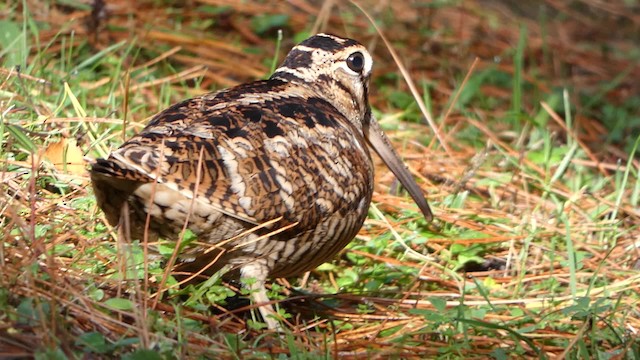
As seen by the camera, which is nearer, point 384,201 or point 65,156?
point 65,156

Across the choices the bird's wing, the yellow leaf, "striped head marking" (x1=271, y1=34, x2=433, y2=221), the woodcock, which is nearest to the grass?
the yellow leaf

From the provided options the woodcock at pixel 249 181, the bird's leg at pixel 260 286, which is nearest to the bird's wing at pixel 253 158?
the woodcock at pixel 249 181

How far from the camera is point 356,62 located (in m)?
4.38

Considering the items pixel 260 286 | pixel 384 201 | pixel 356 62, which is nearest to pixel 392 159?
pixel 384 201

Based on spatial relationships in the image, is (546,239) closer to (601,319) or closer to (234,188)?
(601,319)

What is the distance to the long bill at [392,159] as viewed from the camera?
15.3ft

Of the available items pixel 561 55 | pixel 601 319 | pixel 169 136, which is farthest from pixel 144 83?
pixel 561 55

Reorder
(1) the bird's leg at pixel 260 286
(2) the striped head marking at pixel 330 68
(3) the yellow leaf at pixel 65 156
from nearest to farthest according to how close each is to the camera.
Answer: (1) the bird's leg at pixel 260 286
(3) the yellow leaf at pixel 65 156
(2) the striped head marking at pixel 330 68

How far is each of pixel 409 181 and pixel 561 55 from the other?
3676 millimetres

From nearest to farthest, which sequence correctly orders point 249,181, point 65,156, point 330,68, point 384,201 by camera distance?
point 249,181, point 65,156, point 330,68, point 384,201

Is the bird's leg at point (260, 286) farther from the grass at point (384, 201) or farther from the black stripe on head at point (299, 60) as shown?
the black stripe on head at point (299, 60)

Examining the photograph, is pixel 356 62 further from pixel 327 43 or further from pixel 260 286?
pixel 260 286

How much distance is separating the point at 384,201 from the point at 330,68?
86 cm

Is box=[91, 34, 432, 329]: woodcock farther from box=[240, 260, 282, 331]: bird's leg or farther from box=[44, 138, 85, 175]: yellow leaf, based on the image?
box=[44, 138, 85, 175]: yellow leaf
